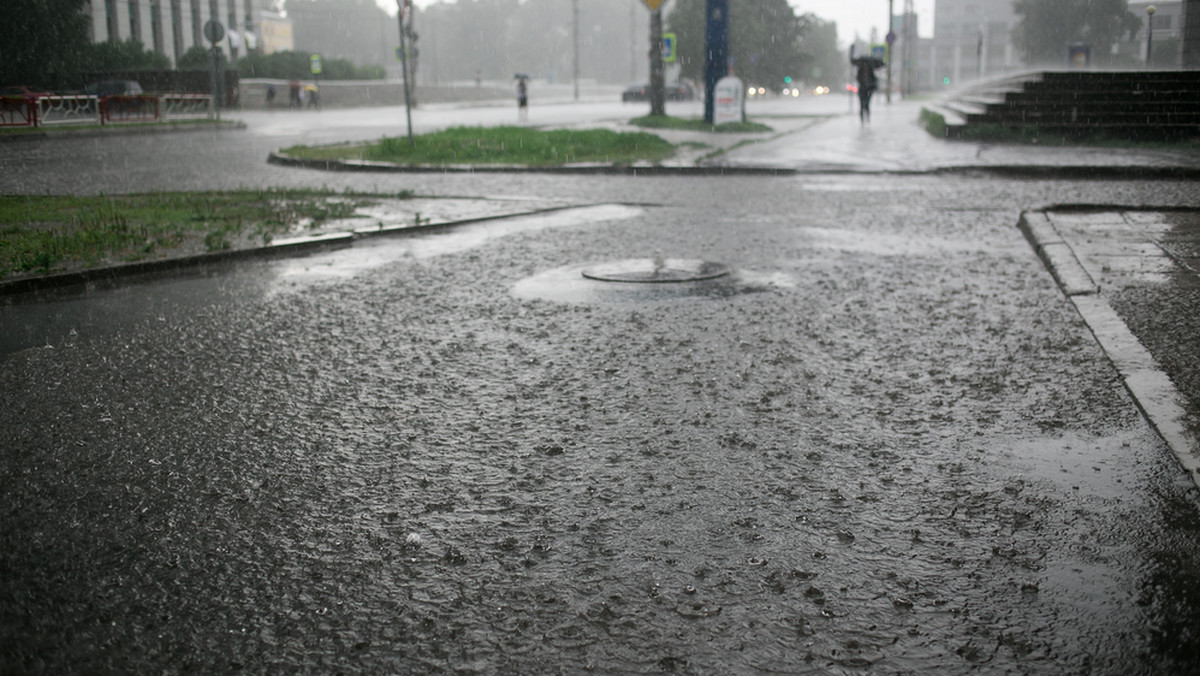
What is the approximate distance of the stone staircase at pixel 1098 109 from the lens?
18.7 m

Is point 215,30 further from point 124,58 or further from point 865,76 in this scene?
point 124,58

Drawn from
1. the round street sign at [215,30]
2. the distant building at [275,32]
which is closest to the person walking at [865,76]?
the round street sign at [215,30]

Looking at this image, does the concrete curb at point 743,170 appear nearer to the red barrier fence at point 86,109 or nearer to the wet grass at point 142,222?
the wet grass at point 142,222

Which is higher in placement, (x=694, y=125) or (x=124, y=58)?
(x=124, y=58)

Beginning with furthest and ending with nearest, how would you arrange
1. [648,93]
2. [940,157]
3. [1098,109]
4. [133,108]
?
[648,93] < [133,108] < [1098,109] < [940,157]

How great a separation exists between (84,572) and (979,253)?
666cm

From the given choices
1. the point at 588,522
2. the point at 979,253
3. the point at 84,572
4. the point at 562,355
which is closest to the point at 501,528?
the point at 588,522

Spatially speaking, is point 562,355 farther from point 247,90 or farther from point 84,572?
point 247,90

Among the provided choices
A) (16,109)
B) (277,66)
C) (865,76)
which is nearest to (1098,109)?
(865,76)

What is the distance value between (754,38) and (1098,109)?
5461 cm

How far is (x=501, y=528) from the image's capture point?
9.76 ft

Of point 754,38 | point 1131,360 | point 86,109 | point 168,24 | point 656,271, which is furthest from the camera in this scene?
point 754,38

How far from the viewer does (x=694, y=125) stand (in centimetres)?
2545

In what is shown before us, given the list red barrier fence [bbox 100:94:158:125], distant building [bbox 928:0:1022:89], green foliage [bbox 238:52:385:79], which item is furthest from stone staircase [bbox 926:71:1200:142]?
distant building [bbox 928:0:1022:89]
